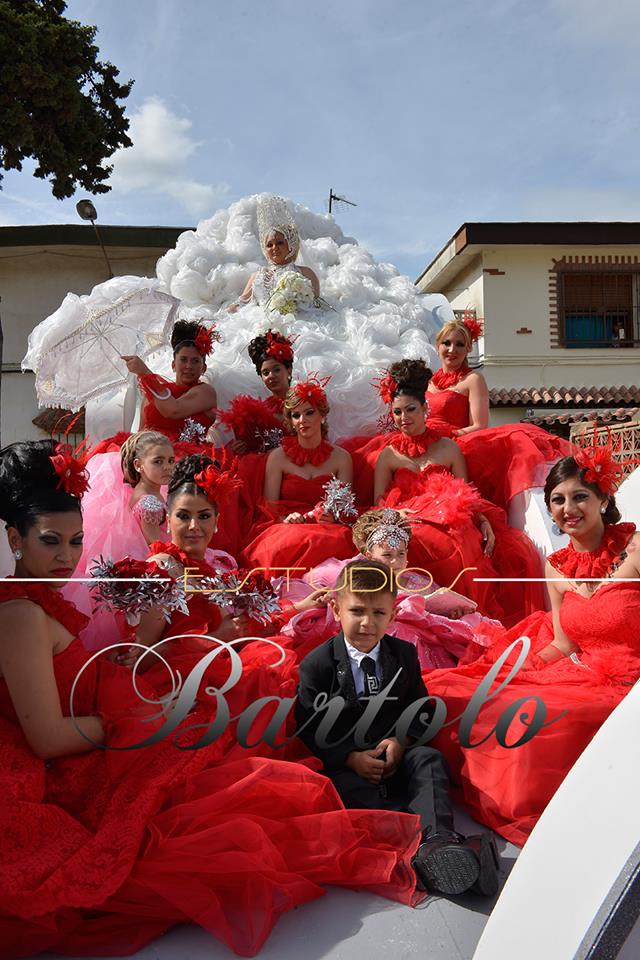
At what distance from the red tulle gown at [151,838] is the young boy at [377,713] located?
156 millimetres

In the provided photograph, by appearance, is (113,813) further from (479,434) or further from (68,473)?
(479,434)

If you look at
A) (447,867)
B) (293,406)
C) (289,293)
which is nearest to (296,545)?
(293,406)

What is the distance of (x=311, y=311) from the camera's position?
246 inches

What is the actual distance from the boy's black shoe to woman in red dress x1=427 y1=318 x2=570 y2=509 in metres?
2.63

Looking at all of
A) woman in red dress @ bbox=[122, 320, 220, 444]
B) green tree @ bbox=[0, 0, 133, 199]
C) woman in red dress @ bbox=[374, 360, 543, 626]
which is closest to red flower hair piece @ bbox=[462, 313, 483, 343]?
woman in red dress @ bbox=[374, 360, 543, 626]

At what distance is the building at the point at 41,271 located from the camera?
14.6m

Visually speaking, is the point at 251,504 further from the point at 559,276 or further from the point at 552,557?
the point at 559,276

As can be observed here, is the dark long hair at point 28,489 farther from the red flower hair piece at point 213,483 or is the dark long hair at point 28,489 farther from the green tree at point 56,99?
the green tree at point 56,99

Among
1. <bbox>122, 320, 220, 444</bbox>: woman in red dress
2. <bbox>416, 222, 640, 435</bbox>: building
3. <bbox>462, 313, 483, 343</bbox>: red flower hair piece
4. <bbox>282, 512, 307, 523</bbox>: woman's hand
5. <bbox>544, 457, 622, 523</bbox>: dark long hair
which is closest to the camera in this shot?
<bbox>544, 457, 622, 523</bbox>: dark long hair

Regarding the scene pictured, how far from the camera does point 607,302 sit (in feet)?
53.3

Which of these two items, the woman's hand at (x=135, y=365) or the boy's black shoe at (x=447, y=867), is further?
the woman's hand at (x=135, y=365)

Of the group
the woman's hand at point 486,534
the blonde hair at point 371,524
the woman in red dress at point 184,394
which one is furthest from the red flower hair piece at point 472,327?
the blonde hair at point 371,524

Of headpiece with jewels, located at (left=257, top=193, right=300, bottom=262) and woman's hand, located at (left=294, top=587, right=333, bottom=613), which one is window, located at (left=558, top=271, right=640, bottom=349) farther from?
woman's hand, located at (left=294, top=587, right=333, bottom=613)

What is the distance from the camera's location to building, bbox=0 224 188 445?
48.0ft
